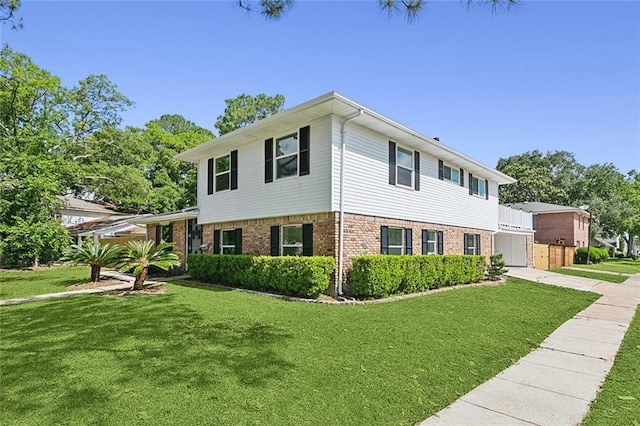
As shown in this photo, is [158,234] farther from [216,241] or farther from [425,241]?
[425,241]

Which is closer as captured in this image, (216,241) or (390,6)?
(390,6)

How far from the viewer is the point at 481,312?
8.20 metres

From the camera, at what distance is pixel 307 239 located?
1088 centimetres

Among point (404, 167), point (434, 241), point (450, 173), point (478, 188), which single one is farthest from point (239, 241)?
point (478, 188)

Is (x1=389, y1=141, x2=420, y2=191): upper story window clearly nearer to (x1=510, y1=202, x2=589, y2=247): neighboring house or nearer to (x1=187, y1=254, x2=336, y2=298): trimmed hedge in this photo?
(x1=187, y1=254, x2=336, y2=298): trimmed hedge

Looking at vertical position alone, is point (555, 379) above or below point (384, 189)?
below

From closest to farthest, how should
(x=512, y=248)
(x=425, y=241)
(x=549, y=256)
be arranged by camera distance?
1. (x=425, y=241)
2. (x=549, y=256)
3. (x=512, y=248)

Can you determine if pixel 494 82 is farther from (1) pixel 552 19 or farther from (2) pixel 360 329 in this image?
(2) pixel 360 329

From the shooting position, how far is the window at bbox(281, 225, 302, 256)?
11.3 m

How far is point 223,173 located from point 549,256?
21.1 metres

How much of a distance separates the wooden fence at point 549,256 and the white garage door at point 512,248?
2.15 feet

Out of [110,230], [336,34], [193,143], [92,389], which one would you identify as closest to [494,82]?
[336,34]

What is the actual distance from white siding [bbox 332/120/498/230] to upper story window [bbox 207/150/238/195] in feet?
16.3

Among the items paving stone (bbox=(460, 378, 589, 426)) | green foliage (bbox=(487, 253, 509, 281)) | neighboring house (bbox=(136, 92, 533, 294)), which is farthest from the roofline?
paving stone (bbox=(460, 378, 589, 426))
